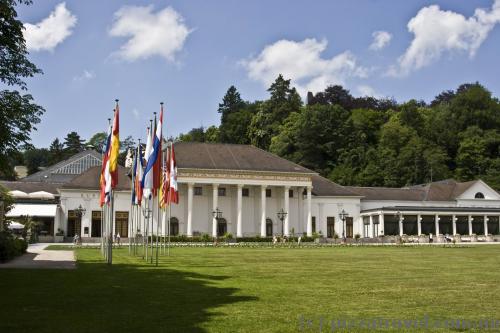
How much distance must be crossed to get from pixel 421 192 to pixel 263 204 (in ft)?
85.5

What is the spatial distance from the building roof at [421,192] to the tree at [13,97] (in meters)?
62.4


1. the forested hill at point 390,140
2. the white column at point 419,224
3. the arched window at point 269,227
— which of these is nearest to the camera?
the arched window at point 269,227

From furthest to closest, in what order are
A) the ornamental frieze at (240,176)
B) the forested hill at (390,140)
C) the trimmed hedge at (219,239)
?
the forested hill at (390,140)
the ornamental frieze at (240,176)
the trimmed hedge at (219,239)

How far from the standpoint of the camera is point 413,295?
13062 millimetres

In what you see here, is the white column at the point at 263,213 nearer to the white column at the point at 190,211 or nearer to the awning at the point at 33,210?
the white column at the point at 190,211

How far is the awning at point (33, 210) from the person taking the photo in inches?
2409

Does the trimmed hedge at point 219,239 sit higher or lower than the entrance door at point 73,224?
lower

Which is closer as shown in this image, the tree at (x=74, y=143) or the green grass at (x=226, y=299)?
the green grass at (x=226, y=299)

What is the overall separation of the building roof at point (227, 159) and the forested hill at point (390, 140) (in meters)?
25.9

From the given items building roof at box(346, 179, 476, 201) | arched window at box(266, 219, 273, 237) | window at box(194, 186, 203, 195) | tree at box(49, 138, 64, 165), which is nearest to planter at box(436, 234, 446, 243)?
building roof at box(346, 179, 476, 201)

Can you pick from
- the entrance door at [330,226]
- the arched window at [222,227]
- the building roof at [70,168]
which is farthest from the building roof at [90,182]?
the entrance door at [330,226]

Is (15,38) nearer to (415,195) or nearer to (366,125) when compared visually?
(415,195)

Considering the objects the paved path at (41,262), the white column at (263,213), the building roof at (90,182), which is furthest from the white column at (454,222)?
the paved path at (41,262)

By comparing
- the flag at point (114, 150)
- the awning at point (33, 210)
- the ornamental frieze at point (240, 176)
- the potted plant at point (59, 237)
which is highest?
the ornamental frieze at point (240, 176)
